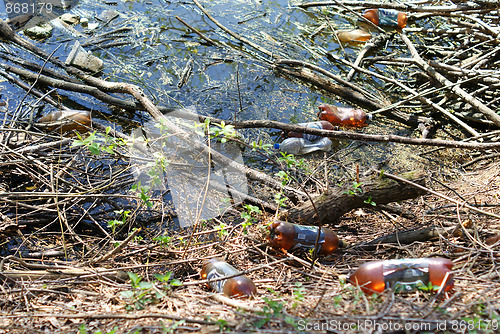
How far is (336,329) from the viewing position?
1791 millimetres

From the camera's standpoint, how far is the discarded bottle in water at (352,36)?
19.0 feet

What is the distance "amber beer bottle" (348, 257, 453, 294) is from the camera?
2232 mm

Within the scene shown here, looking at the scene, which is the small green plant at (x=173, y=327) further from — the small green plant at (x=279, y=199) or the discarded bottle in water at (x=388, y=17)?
the discarded bottle in water at (x=388, y=17)

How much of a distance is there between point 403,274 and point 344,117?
2561 millimetres

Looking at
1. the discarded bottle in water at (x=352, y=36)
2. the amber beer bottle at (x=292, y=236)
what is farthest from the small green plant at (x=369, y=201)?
the discarded bottle in water at (x=352, y=36)

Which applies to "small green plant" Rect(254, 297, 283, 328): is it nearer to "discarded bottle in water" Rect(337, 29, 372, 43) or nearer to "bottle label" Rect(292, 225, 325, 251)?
"bottle label" Rect(292, 225, 325, 251)

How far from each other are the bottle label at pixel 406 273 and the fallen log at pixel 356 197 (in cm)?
63

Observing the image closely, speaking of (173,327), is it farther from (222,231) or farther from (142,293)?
(222,231)

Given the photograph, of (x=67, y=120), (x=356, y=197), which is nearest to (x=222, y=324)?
(x=356, y=197)

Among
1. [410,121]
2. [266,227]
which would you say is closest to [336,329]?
[266,227]

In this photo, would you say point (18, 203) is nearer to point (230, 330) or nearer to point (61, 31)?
point (230, 330)

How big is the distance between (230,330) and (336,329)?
0.49 m

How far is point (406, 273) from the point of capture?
224 centimetres

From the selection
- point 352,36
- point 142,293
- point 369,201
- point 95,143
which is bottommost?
point 142,293
